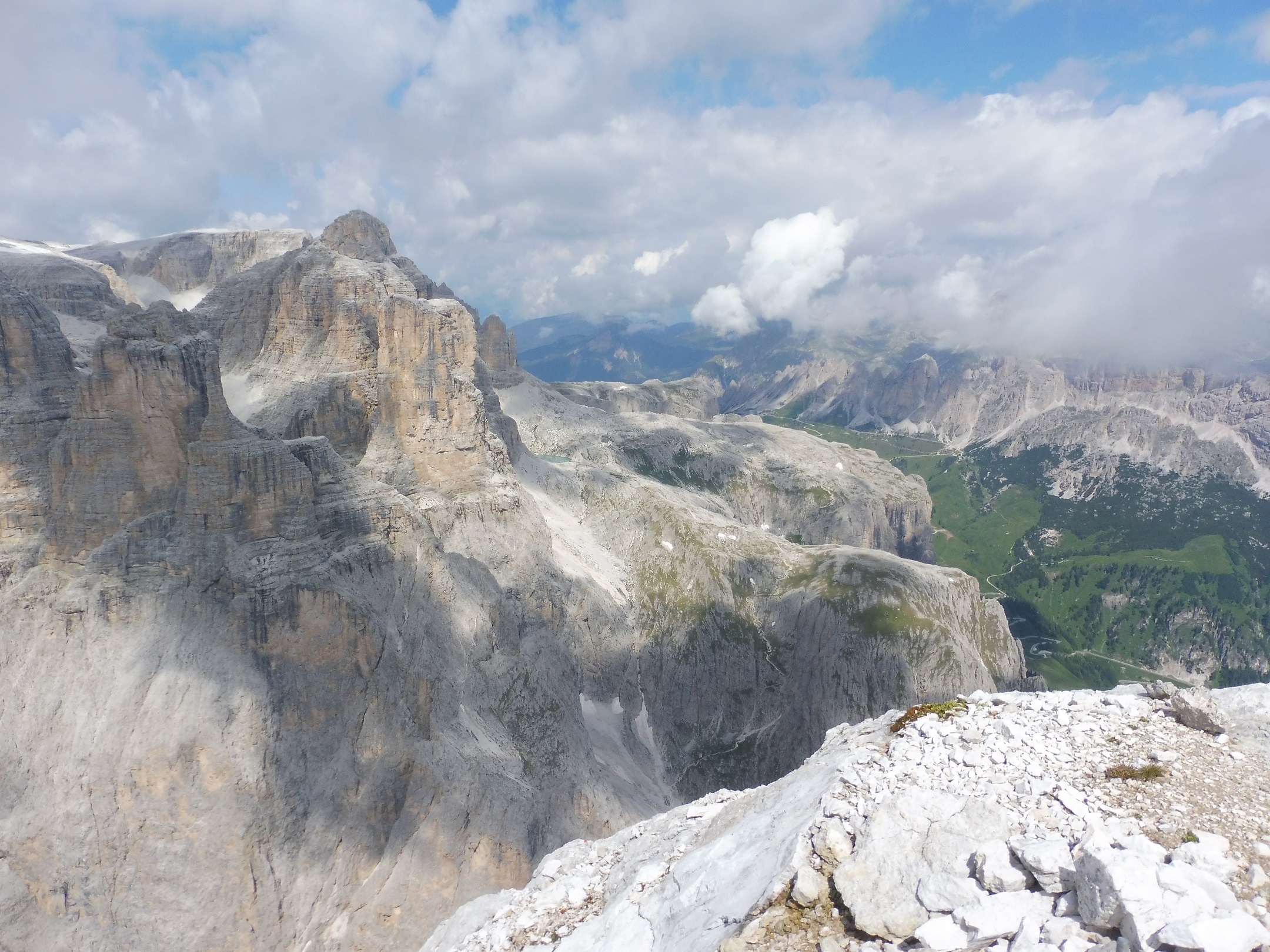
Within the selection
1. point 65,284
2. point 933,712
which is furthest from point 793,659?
point 65,284

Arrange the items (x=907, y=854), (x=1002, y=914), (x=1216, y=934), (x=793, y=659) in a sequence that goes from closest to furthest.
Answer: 1. (x=1216, y=934)
2. (x=1002, y=914)
3. (x=907, y=854)
4. (x=793, y=659)

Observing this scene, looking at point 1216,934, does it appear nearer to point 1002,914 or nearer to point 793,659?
point 1002,914

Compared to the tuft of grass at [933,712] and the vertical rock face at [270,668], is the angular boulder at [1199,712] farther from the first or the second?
the vertical rock face at [270,668]

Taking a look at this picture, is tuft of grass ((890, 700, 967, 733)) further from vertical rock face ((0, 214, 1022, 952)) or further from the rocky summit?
vertical rock face ((0, 214, 1022, 952))

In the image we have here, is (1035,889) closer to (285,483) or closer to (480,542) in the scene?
(285,483)

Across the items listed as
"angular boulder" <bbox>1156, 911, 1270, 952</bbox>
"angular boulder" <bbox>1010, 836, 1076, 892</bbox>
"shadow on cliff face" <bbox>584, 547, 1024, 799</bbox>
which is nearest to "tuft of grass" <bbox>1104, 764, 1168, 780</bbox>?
"angular boulder" <bbox>1010, 836, 1076, 892</bbox>
